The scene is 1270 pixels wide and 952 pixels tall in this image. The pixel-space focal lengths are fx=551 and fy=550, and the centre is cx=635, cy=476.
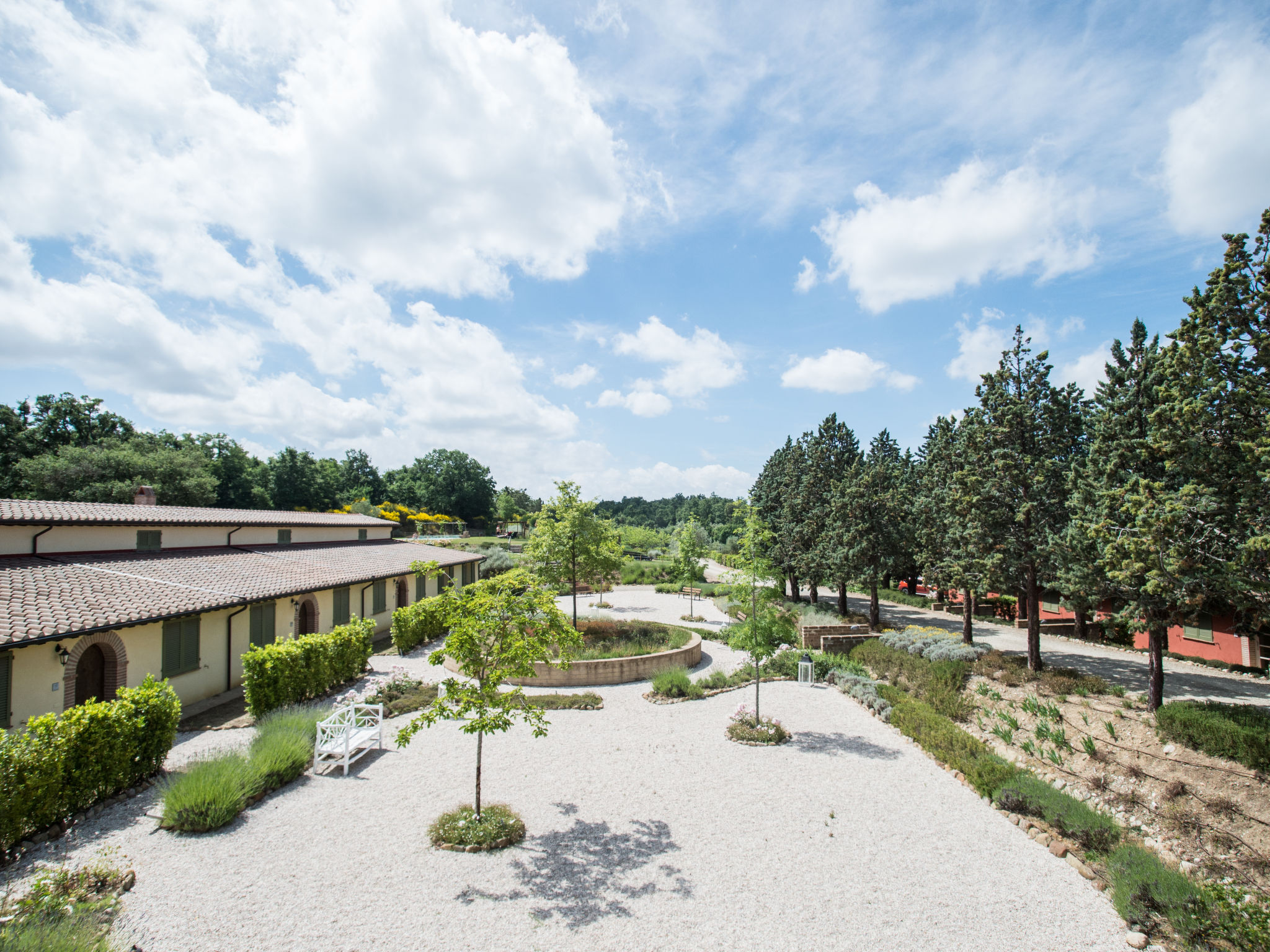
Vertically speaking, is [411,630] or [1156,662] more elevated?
[1156,662]

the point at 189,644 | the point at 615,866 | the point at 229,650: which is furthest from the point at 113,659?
the point at 615,866

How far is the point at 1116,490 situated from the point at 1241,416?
8.38ft

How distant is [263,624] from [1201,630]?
33.4m

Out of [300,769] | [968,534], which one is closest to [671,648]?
[968,534]

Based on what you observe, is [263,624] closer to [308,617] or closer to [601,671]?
[308,617]

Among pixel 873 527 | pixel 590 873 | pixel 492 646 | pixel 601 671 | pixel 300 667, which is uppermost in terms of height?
pixel 873 527

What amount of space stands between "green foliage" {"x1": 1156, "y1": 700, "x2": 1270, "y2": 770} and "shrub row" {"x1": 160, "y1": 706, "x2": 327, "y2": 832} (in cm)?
1697

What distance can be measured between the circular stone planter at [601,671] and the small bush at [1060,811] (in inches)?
388

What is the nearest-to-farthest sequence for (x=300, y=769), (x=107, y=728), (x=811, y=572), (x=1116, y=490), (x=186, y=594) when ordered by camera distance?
1. (x=107, y=728)
2. (x=300, y=769)
3. (x=1116, y=490)
4. (x=186, y=594)
5. (x=811, y=572)

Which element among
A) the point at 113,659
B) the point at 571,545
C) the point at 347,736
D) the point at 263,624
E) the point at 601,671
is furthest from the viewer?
the point at 571,545

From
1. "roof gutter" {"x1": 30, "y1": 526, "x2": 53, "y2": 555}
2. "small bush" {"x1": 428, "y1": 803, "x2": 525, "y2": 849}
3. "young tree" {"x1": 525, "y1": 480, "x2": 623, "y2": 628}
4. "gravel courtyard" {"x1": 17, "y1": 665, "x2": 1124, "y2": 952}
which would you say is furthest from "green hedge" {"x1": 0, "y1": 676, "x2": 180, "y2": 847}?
"young tree" {"x1": 525, "y1": 480, "x2": 623, "y2": 628}

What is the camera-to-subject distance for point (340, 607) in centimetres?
2047

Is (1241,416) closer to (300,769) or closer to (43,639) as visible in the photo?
(300,769)

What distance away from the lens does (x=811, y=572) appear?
30.6 m
